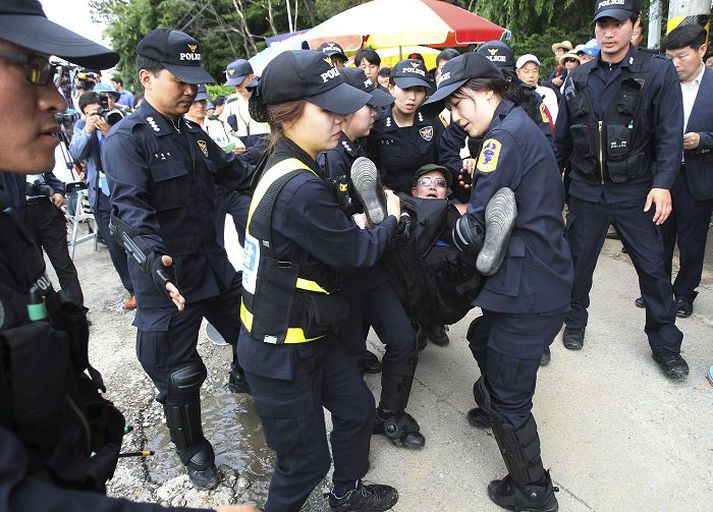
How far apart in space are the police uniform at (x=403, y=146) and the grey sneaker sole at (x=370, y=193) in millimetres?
1273

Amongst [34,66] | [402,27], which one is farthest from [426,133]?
[402,27]

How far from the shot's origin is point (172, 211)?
2.58m

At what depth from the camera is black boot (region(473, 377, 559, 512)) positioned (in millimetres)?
2207

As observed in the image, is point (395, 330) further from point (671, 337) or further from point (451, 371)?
point (671, 337)

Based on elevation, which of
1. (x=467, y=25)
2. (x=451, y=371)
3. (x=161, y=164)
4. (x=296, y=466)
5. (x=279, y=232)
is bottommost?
(x=451, y=371)

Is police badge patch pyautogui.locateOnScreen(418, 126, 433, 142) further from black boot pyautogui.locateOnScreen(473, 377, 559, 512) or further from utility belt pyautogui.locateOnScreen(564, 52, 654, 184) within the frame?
black boot pyautogui.locateOnScreen(473, 377, 559, 512)

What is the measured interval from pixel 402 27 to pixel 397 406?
561 centimetres

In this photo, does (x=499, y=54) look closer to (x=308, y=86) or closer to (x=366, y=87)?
(x=366, y=87)

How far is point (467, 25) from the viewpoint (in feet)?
23.9

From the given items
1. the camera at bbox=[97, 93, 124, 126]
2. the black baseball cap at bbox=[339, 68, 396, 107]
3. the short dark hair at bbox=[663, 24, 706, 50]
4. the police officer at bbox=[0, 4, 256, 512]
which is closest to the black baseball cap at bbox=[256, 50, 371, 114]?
the police officer at bbox=[0, 4, 256, 512]

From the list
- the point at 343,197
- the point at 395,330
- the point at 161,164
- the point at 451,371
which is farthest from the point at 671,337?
the point at 161,164

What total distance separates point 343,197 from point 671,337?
243cm

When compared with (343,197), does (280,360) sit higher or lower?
lower

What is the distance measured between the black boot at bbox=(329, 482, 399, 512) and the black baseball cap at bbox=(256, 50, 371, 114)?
1.70m
